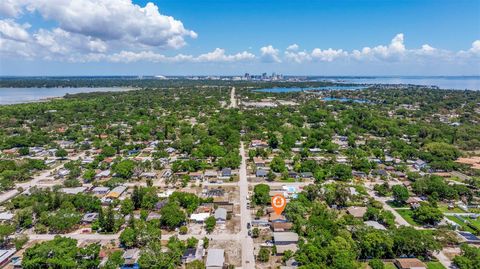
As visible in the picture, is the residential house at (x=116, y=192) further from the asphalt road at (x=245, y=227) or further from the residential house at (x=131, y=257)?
the asphalt road at (x=245, y=227)

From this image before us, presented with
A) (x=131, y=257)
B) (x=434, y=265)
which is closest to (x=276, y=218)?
(x=434, y=265)

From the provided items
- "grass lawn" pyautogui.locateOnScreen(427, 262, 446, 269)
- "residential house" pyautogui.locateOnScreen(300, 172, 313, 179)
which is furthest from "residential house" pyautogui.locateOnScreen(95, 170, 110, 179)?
"grass lawn" pyautogui.locateOnScreen(427, 262, 446, 269)

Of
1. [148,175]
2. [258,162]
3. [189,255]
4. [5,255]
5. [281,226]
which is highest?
[258,162]

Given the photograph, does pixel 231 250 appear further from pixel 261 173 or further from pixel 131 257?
pixel 261 173

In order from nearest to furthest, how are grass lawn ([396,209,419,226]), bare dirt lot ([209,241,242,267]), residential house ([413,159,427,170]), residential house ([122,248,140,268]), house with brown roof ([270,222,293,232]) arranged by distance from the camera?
residential house ([122,248,140,268]) → bare dirt lot ([209,241,242,267]) → house with brown roof ([270,222,293,232]) → grass lawn ([396,209,419,226]) → residential house ([413,159,427,170])

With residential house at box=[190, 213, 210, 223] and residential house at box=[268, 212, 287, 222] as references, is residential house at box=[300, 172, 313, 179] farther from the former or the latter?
residential house at box=[190, 213, 210, 223]

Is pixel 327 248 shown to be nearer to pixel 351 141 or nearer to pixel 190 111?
pixel 351 141

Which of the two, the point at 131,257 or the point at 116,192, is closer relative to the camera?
the point at 131,257

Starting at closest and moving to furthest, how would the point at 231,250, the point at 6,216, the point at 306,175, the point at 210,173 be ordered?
1. the point at 231,250
2. the point at 6,216
3. the point at 306,175
4. the point at 210,173
